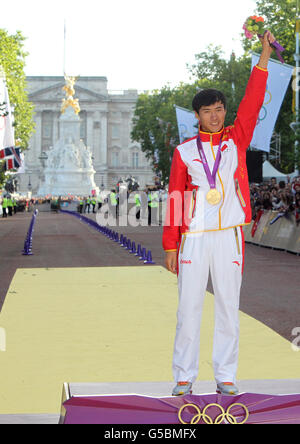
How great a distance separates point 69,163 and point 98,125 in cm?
6605

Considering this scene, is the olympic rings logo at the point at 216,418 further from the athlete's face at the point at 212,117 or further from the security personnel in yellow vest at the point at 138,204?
the security personnel in yellow vest at the point at 138,204

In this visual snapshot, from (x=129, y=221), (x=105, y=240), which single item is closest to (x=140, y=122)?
(x=129, y=221)

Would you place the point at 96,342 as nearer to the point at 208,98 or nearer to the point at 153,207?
the point at 208,98

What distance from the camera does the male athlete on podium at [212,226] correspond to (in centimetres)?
536

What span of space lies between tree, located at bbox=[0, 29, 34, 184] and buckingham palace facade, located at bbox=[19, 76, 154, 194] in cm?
8550

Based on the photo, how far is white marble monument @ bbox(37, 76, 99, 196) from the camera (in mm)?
100375

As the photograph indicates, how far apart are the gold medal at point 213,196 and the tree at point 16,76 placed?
5246 cm

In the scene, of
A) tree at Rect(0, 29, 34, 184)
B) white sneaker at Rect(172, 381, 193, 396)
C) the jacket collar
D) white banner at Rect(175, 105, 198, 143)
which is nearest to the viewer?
white sneaker at Rect(172, 381, 193, 396)

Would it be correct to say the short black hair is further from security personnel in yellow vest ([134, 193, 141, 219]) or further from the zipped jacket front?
security personnel in yellow vest ([134, 193, 141, 219])

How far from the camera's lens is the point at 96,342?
29.6 feet

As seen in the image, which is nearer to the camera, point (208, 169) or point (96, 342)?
point (208, 169)

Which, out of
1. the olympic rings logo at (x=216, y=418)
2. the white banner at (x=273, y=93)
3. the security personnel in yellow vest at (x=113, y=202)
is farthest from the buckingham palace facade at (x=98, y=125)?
the olympic rings logo at (x=216, y=418)

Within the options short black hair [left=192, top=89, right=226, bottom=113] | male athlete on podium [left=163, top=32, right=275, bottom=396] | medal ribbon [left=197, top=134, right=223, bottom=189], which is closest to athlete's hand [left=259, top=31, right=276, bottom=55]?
male athlete on podium [left=163, top=32, right=275, bottom=396]

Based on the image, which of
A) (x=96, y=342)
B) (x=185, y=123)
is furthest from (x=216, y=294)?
(x=185, y=123)
